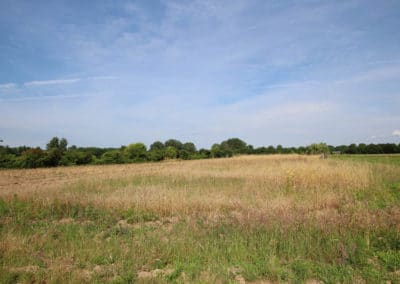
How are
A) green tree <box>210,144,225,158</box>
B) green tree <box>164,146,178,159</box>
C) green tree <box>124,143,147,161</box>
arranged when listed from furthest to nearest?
green tree <box>210,144,225,158</box> → green tree <box>164,146,178,159</box> → green tree <box>124,143,147,161</box>

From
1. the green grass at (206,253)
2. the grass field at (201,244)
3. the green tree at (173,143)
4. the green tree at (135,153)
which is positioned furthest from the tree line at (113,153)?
the green grass at (206,253)

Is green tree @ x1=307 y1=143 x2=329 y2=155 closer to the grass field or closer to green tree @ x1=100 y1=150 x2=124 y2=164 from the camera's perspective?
the grass field

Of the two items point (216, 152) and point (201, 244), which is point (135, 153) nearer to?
point (216, 152)

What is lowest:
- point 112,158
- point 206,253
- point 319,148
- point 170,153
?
point 206,253

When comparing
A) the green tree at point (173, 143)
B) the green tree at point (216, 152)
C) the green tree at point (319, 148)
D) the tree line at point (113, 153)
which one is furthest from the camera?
the green tree at point (173, 143)

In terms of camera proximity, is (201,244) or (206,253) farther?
(201,244)

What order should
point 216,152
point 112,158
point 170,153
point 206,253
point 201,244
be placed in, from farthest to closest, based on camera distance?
point 216,152 < point 170,153 < point 112,158 < point 201,244 < point 206,253

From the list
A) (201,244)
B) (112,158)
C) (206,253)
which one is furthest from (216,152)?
(206,253)

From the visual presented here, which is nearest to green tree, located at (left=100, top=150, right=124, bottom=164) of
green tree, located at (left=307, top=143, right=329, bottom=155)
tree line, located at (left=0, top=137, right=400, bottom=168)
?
tree line, located at (left=0, top=137, right=400, bottom=168)

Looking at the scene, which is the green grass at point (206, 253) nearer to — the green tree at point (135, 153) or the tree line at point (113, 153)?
the tree line at point (113, 153)

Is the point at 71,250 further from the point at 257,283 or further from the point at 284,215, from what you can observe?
the point at 284,215

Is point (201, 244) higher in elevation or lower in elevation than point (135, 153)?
lower

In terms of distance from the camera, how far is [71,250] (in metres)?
4.14

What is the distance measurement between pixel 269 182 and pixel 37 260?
940cm
